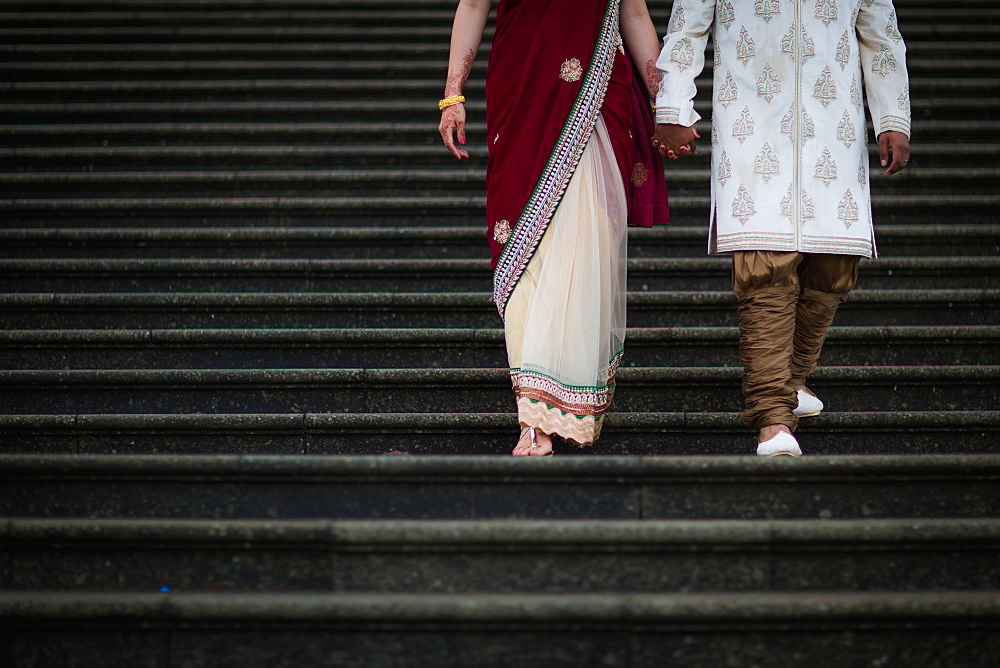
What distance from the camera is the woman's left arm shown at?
306 centimetres

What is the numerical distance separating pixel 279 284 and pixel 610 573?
222 centimetres

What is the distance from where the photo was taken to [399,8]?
6.13 metres

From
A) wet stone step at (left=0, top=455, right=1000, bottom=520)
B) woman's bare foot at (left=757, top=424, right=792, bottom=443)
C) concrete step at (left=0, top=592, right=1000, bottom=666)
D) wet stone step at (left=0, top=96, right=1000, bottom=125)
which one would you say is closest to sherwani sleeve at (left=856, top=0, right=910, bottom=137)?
woman's bare foot at (left=757, top=424, right=792, bottom=443)

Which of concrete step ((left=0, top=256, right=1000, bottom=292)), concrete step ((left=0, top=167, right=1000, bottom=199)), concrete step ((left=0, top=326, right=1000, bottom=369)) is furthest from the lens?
concrete step ((left=0, top=167, right=1000, bottom=199))

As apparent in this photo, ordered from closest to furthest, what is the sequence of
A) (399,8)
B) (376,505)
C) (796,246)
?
(376,505)
(796,246)
(399,8)

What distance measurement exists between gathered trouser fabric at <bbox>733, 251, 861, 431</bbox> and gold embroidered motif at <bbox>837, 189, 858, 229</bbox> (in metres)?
0.12

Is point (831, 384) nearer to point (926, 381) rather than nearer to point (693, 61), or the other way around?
point (926, 381)

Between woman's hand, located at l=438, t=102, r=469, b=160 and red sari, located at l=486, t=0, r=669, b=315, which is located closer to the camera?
red sari, located at l=486, t=0, r=669, b=315

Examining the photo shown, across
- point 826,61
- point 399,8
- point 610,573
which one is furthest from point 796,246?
point 399,8

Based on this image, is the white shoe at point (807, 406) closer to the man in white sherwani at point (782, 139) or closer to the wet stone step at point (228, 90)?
the man in white sherwani at point (782, 139)

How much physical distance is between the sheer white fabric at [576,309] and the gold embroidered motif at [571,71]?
0.16 meters

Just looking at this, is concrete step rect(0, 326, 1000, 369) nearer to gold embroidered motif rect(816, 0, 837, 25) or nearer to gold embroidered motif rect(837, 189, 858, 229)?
gold embroidered motif rect(837, 189, 858, 229)

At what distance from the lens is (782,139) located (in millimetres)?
2811

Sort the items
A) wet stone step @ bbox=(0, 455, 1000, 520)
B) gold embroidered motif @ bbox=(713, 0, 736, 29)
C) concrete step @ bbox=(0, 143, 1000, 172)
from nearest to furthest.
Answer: wet stone step @ bbox=(0, 455, 1000, 520), gold embroidered motif @ bbox=(713, 0, 736, 29), concrete step @ bbox=(0, 143, 1000, 172)
